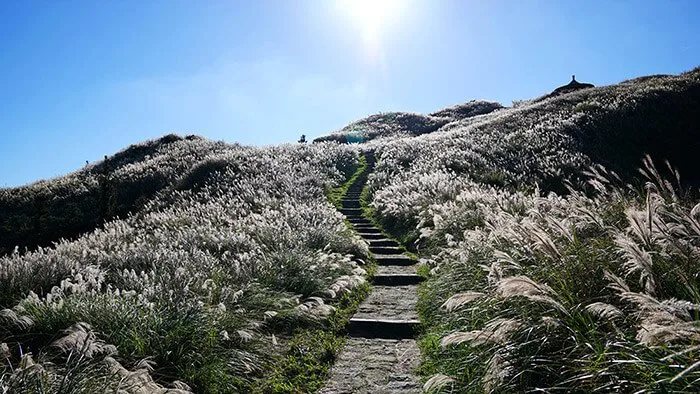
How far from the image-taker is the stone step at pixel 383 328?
7238mm

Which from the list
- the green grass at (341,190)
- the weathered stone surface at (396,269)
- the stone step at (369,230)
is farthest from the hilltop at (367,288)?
the green grass at (341,190)

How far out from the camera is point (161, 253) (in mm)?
8562

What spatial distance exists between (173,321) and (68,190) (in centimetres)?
2892

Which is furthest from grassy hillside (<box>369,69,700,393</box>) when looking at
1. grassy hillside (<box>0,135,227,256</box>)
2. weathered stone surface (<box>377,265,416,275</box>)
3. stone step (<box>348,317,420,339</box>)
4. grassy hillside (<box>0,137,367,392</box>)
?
grassy hillside (<box>0,135,227,256</box>)

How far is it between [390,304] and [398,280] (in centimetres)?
173

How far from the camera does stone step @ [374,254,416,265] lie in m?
11.9

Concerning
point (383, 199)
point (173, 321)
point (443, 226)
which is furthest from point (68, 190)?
point (173, 321)

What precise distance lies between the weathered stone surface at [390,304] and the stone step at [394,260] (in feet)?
6.45

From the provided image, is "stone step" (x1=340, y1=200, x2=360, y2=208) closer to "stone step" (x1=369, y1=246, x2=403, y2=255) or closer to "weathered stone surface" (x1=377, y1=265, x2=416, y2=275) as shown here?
"stone step" (x1=369, y1=246, x2=403, y2=255)

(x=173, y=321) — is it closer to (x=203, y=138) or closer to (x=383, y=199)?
(x=383, y=199)

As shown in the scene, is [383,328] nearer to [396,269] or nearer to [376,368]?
[376,368]

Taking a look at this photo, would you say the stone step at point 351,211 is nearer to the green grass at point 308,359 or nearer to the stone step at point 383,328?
the green grass at point 308,359

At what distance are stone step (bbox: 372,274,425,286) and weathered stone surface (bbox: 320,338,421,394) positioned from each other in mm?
3152

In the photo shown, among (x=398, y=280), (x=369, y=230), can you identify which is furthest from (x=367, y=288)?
(x=369, y=230)
